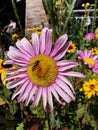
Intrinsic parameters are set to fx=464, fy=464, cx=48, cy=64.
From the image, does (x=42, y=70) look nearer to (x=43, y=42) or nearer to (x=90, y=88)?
(x=43, y=42)

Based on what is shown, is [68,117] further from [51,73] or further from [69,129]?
[51,73]

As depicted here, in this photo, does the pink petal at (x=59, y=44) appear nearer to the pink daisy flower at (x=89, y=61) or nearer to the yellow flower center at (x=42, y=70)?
the yellow flower center at (x=42, y=70)

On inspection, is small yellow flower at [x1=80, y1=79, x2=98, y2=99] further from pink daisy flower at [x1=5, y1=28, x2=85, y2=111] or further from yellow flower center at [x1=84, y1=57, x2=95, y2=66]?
pink daisy flower at [x1=5, y1=28, x2=85, y2=111]

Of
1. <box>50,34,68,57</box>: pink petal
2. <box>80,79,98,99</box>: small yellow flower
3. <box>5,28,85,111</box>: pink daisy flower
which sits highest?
<box>50,34,68,57</box>: pink petal

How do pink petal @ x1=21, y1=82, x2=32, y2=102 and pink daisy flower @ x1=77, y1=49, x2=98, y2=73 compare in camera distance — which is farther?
pink daisy flower @ x1=77, y1=49, x2=98, y2=73

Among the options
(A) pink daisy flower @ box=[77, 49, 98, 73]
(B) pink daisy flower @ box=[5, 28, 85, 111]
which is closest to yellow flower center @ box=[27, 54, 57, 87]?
(B) pink daisy flower @ box=[5, 28, 85, 111]

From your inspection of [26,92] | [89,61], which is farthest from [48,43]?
[89,61]

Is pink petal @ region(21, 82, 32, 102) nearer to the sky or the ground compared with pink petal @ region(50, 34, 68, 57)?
nearer to the ground

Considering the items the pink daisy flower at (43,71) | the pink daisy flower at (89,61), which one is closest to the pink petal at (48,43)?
the pink daisy flower at (43,71)
